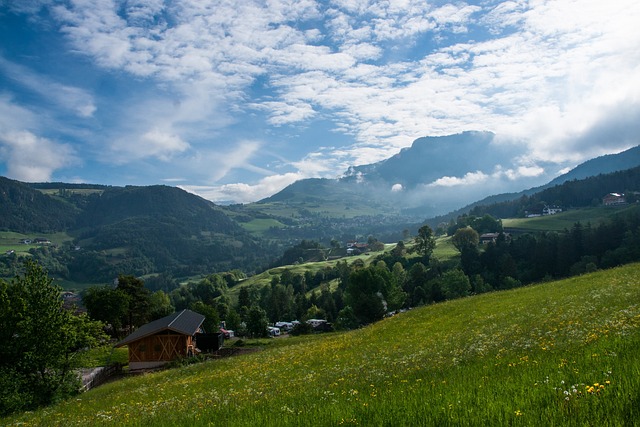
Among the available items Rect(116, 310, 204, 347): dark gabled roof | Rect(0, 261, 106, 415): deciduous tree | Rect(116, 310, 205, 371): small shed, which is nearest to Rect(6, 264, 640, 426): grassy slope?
Rect(0, 261, 106, 415): deciduous tree

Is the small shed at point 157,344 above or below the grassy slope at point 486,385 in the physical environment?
below

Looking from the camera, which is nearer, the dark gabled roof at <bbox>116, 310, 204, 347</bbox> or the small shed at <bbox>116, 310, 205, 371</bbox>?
the dark gabled roof at <bbox>116, 310, 204, 347</bbox>

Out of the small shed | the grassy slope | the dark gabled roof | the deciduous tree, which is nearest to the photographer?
the grassy slope

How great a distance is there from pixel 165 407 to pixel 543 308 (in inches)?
921

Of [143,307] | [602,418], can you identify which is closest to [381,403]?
[602,418]

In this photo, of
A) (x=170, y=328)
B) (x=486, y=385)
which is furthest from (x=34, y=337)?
(x=486, y=385)

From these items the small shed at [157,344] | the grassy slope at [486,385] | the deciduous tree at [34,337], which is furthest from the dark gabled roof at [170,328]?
the grassy slope at [486,385]

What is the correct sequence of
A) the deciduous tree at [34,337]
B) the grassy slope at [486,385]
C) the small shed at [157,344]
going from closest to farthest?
the grassy slope at [486,385]
the deciduous tree at [34,337]
the small shed at [157,344]

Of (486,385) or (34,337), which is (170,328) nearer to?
(34,337)

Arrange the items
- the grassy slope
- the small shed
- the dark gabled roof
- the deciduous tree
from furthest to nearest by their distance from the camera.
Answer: the small shed, the dark gabled roof, the deciduous tree, the grassy slope

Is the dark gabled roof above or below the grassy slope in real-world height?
below

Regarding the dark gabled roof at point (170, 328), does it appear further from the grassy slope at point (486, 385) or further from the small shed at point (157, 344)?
the grassy slope at point (486, 385)

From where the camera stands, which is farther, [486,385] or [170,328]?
[170,328]

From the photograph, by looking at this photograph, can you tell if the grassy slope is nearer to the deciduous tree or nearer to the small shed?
the deciduous tree
